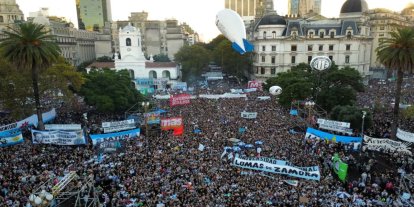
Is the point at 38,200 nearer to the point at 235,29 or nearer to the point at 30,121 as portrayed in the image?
the point at 30,121

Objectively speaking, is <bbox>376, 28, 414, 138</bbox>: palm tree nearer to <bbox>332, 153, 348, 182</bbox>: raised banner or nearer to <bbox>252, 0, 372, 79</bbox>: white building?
<bbox>332, 153, 348, 182</bbox>: raised banner

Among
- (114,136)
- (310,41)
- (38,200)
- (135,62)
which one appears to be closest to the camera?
(38,200)

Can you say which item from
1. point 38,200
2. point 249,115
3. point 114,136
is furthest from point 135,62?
point 38,200

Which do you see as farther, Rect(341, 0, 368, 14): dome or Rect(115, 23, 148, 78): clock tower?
Rect(341, 0, 368, 14): dome

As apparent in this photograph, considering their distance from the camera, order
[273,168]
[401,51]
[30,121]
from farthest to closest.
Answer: [30,121], [401,51], [273,168]

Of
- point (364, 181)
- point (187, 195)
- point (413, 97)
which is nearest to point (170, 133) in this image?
point (187, 195)

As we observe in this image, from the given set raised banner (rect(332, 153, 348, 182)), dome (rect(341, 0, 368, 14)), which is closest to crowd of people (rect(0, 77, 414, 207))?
raised banner (rect(332, 153, 348, 182))
